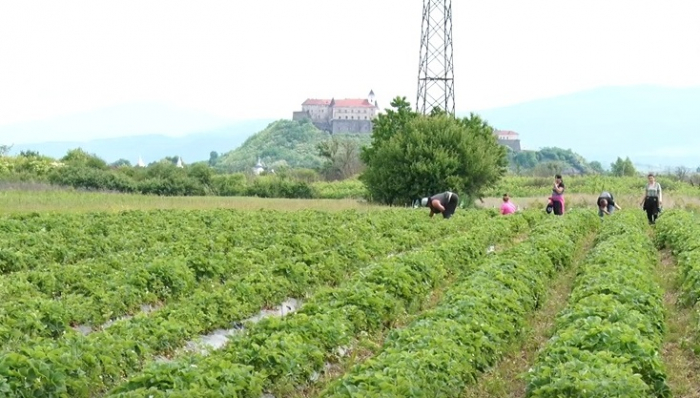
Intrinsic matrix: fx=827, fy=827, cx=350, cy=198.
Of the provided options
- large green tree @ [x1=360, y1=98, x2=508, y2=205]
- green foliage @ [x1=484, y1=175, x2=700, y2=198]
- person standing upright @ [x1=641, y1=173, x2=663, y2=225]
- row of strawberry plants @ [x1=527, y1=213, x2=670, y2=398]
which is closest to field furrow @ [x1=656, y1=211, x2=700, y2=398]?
row of strawberry plants @ [x1=527, y1=213, x2=670, y2=398]

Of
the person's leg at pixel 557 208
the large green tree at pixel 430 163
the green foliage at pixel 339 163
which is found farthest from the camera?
the green foliage at pixel 339 163

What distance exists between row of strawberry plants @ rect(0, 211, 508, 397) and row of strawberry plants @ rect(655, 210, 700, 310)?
Result: 6.28 meters

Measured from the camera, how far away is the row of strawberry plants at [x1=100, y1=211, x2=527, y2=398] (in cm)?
745

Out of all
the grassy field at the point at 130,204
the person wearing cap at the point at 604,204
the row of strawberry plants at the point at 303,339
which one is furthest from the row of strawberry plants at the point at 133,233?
the person wearing cap at the point at 604,204

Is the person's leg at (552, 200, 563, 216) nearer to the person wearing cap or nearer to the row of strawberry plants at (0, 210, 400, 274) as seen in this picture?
the person wearing cap

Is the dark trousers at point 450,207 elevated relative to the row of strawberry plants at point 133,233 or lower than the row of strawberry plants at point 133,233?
elevated

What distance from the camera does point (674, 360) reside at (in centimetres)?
1003

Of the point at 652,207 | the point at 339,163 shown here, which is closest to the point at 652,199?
the point at 652,207

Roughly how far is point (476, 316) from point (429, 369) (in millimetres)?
2330

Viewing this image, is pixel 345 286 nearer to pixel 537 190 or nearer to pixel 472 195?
pixel 472 195

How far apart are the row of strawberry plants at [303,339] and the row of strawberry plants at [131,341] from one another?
640mm

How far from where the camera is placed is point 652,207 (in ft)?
92.8

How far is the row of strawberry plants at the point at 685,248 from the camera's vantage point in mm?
13656

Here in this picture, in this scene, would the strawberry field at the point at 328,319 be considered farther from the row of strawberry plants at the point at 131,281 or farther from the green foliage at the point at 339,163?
the green foliage at the point at 339,163
